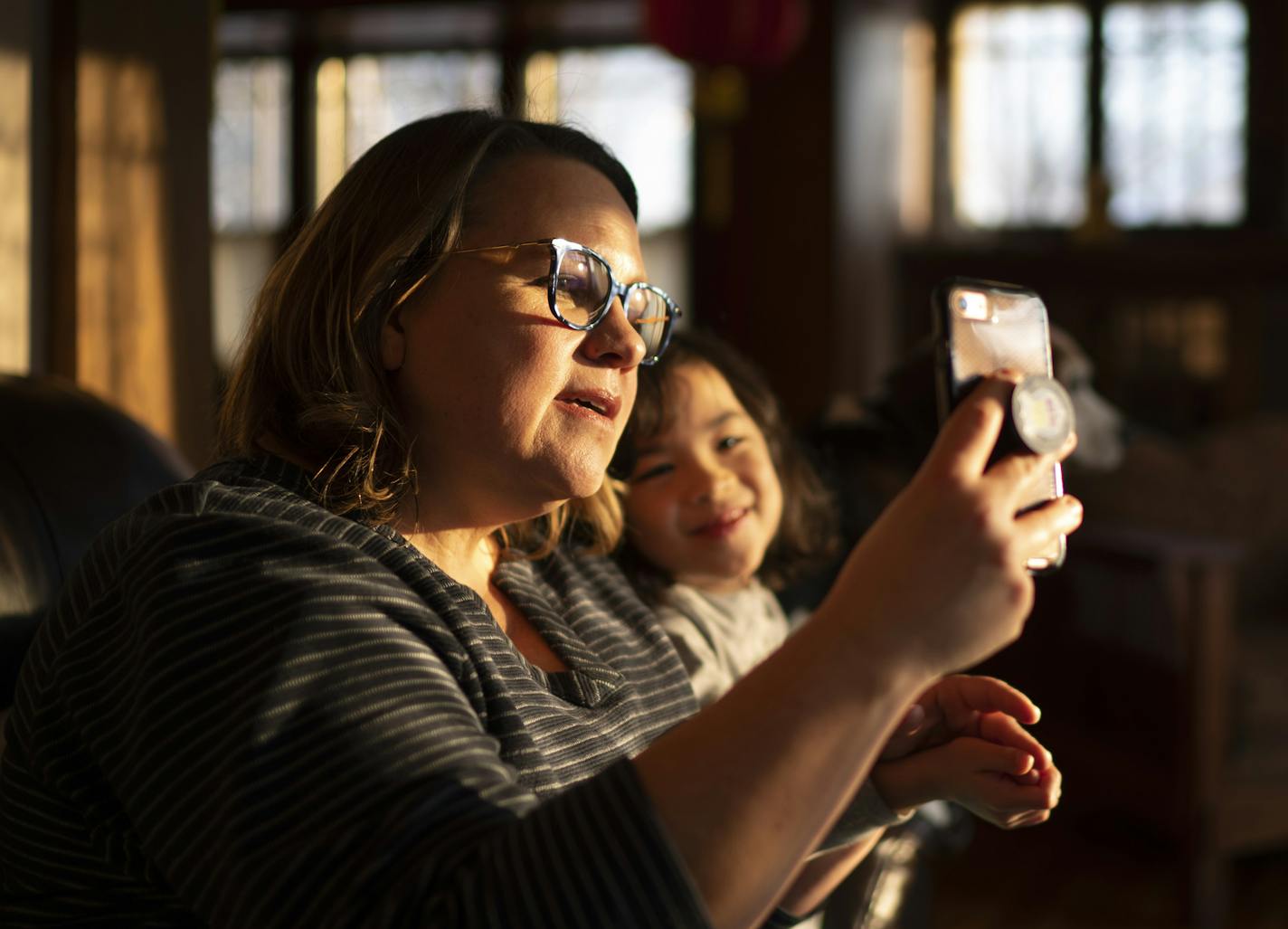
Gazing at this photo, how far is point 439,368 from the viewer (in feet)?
2.93

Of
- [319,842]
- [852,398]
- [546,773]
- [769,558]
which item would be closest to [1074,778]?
[852,398]

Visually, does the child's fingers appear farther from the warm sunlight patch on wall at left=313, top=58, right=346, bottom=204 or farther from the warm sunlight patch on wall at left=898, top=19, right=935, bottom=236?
the warm sunlight patch on wall at left=313, top=58, right=346, bottom=204

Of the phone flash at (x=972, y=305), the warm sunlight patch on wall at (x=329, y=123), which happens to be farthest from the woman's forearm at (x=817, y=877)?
the warm sunlight patch on wall at (x=329, y=123)

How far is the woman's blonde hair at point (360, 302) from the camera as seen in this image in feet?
2.90

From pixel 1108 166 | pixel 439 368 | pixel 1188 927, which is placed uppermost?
pixel 1108 166

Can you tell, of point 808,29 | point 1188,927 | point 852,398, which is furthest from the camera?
point 808,29

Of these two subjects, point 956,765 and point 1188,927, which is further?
point 1188,927

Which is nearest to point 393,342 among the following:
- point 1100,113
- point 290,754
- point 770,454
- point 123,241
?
point 290,754

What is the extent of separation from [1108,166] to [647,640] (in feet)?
13.5

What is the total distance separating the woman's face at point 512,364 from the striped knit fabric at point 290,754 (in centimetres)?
10

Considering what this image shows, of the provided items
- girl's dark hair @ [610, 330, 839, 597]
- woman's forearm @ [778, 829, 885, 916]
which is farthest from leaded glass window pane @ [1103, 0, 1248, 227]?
woman's forearm @ [778, 829, 885, 916]

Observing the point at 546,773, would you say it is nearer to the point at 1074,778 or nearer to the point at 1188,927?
the point at 1188,927

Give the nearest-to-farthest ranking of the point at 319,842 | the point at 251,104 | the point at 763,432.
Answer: the point at 319,842 < the point at 763,432 < the point at 251,104

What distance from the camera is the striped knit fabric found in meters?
0.62
